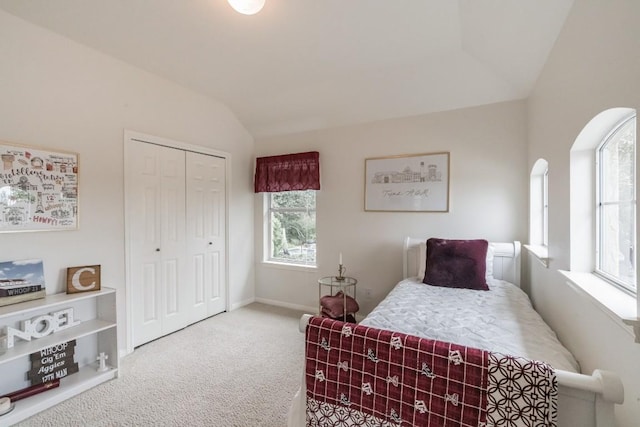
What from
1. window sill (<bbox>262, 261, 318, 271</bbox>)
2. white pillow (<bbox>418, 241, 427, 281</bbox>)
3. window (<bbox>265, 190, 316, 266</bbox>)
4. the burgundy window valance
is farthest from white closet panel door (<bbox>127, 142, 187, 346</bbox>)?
white pillow (<bbox>418, 241, 427, 281</bbox>)

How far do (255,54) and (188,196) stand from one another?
1667 millimetres

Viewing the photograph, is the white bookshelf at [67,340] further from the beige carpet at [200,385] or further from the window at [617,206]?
the window at [617,206]

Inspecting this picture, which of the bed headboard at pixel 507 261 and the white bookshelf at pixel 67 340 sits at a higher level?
the bed headboard at pixel 507 261

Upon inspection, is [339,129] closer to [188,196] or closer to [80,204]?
[188,196]

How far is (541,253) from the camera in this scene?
224 centimetres

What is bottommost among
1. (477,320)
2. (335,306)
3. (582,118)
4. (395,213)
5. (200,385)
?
(200,385)

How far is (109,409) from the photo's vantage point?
1933 millimetres

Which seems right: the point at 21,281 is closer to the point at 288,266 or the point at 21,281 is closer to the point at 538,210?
the point at 288,266

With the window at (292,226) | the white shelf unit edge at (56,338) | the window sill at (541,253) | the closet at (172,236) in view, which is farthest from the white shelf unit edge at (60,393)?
the window sill at (541,253)

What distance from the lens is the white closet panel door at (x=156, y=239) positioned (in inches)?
109

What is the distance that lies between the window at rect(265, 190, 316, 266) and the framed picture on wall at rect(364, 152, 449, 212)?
862 millimetres

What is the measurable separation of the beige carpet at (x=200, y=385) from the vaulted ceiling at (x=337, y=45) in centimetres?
269

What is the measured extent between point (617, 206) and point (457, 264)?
1.29 meters

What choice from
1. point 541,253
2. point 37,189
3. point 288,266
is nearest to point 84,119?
point 37,189
